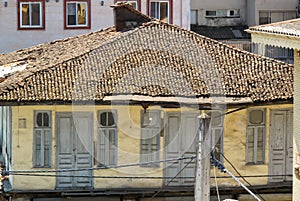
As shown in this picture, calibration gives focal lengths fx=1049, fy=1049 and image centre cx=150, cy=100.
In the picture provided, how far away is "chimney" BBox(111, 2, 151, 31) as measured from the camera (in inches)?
1307

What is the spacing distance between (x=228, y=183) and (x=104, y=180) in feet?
11.5

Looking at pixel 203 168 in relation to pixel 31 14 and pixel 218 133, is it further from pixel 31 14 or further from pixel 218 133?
pixel 31 14

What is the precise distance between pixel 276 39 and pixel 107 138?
7518 millimetres

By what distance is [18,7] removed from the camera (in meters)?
45.2

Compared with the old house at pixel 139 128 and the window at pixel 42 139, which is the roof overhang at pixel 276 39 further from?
the window at pixel 42 139

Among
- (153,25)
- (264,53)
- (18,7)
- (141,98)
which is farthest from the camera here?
(264,53)

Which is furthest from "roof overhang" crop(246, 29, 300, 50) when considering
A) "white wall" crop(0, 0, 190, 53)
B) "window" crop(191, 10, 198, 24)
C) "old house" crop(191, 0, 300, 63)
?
"window" crop(191, 10, 198, 24)

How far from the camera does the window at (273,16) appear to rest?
55219mm

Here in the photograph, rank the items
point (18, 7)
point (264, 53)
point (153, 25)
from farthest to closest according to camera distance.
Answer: point (264, 53) < point (18, 7) < point (153, 25)

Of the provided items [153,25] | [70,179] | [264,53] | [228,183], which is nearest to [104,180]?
[70,179]

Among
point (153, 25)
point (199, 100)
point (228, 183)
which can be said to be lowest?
point (228, 183)

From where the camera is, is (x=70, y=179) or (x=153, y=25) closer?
(x=70, y=179)

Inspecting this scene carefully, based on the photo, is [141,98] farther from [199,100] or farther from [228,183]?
[228,183]

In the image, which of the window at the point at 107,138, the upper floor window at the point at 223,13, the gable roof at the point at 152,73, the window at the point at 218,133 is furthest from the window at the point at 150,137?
the upper floor window at the point at 223,13
